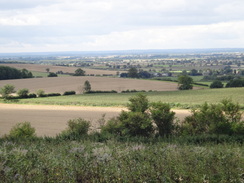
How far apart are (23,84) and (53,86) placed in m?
9.21

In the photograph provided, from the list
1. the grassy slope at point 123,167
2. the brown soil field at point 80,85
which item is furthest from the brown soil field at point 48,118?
the brown soil field at point 80,85

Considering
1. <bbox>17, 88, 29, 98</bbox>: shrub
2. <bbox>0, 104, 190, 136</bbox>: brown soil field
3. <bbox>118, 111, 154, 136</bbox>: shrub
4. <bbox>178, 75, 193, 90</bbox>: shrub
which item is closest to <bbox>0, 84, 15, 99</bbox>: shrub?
<bbox>17, 88, 29, 98</bbox>: shrub

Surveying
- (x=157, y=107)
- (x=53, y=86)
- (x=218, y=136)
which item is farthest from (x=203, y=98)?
(x=53, y=86)

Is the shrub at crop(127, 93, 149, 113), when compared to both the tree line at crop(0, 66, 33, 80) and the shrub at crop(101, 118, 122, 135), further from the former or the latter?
the tree line at crop(0, 66, 33, 80)

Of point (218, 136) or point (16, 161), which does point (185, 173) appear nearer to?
point (16, 161)

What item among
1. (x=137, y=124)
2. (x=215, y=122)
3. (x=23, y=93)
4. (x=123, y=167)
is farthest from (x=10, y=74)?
(x=123, y=167)

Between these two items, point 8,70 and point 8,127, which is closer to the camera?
point 8,127

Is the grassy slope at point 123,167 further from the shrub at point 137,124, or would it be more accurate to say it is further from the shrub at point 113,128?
the shrub at point 137,124

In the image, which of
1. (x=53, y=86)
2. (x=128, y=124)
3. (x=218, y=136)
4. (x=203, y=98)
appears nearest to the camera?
(x=218, y=136)

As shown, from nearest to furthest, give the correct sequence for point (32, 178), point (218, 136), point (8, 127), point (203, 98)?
point (32, 178) < point (218, 136) < point (8, 127) < point (203, 98)

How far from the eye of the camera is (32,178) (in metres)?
9.08

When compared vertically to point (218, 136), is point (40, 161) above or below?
above

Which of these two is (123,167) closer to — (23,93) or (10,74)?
(23,93)

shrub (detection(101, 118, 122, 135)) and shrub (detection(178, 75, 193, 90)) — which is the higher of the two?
shrub (detection(101, 118, 122, 135))
